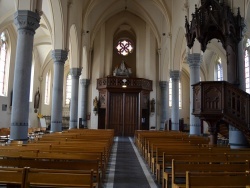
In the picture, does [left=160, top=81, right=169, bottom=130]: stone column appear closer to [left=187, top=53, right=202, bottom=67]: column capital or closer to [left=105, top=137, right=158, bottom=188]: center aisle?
[left=187, top=53, right=202, bottom=67]: column capital

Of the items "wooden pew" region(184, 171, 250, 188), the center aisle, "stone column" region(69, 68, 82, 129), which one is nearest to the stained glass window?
"stone column" region(69, 68, 82, 129)

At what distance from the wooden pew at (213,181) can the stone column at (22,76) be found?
7.87 meters

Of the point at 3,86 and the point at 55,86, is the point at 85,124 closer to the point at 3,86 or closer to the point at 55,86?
the point at 3,86

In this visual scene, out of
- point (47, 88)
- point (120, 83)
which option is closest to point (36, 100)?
point (47, 88)

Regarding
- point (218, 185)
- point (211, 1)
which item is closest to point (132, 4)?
point (211, 1)

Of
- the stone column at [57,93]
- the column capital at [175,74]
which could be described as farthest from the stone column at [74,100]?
the column capital at [175,74]

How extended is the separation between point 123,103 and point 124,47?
7.19 metres

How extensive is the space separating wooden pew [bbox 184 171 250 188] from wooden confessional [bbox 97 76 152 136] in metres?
22.1

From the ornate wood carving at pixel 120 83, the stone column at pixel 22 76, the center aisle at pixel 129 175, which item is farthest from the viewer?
the ornate wood carving at pixel 120 83

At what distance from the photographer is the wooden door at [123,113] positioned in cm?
2564

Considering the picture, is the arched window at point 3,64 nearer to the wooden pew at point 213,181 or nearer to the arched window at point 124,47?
the arched window at point 124,47

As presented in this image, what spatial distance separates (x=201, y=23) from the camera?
10.8m

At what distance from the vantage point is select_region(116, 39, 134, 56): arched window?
2906cm

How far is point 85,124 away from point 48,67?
26.4 feet
